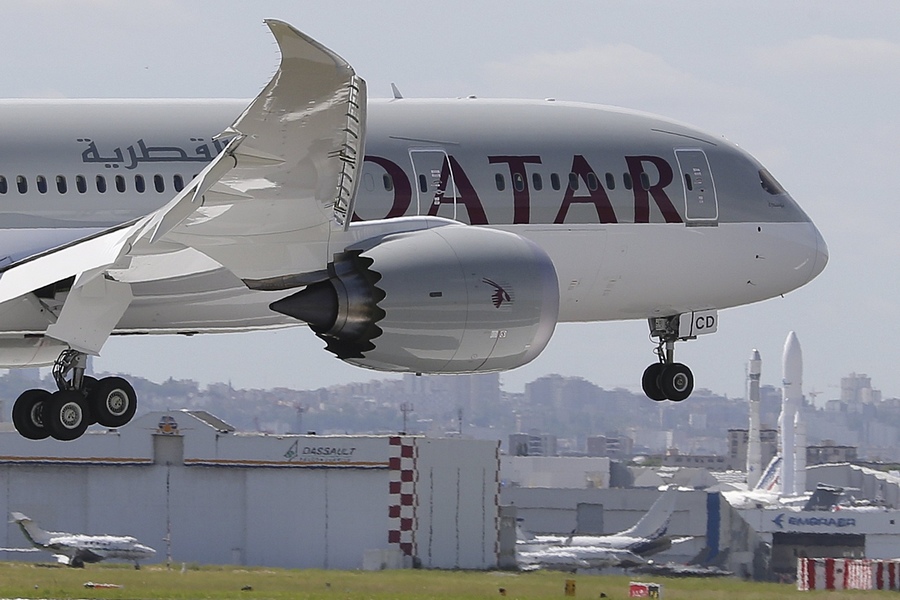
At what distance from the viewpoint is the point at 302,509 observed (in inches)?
2238

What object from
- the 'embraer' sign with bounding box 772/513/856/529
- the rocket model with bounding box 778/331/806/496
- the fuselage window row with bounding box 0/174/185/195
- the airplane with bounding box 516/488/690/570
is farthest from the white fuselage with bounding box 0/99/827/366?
the rocket model with bounding box 778/331/806/496

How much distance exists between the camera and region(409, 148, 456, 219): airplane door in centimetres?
2333

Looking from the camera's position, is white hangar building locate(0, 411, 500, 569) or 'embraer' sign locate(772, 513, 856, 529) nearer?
white hangar building locate(0, 411, 500, 569)

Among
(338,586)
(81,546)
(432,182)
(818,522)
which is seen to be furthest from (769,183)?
(818,522)

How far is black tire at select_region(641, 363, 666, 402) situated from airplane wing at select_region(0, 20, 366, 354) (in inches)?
360

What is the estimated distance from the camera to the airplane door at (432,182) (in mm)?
23328

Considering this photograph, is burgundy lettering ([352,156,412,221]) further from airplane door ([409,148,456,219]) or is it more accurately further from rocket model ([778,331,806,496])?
rocket model ([778,331,806,496])

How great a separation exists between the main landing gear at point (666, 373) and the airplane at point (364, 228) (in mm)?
35

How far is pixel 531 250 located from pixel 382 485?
126ft

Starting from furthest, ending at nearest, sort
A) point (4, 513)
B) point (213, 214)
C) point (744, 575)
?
point (744, 575) < point (4, 513) < point (213, 214)

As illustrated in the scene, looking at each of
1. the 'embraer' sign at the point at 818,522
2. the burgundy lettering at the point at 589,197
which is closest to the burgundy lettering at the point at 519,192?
the burgundy lettering at the point at 589,197

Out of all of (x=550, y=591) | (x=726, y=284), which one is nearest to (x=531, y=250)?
(x=726, y=284)

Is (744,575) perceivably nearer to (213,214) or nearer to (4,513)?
(4,513)

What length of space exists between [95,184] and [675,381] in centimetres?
999
